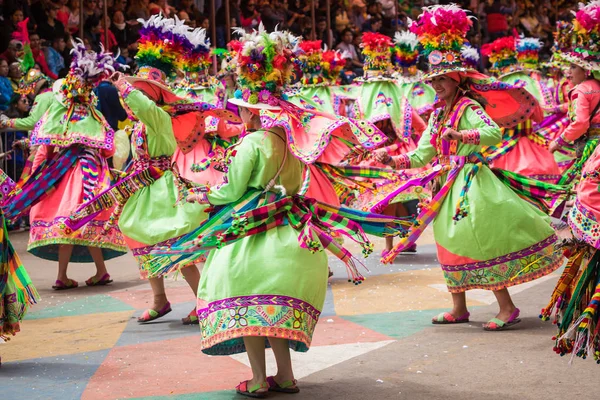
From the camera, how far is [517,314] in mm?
5754

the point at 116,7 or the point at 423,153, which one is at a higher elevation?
the point at 116,7

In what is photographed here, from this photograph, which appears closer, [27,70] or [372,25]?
[27,70]

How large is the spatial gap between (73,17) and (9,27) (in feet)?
3.57

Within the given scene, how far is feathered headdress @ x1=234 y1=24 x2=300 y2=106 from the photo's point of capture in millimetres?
4523

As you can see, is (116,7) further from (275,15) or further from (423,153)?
(423,153)

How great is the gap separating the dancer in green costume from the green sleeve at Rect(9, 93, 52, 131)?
155 inches

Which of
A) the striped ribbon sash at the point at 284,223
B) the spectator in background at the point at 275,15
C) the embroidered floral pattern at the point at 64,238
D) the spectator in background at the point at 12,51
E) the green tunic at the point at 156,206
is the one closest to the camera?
the striped ribbon sash at the point at 284,223

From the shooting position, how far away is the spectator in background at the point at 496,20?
67.1ft

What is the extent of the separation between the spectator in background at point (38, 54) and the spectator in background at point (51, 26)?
0.30 meters

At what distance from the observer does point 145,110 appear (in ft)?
19.5

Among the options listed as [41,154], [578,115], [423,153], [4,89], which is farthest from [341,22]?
[423,153]

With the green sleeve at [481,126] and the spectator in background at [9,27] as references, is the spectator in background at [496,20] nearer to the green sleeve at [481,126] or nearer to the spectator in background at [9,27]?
the spectator in background at [9,27]

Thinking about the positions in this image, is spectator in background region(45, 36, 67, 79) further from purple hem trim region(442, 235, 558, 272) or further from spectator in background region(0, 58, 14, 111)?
purple hem trim region(442, 235, 558, 272)

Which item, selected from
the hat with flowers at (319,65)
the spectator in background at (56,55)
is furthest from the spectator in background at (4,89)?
the hat with flowers at (319,65)
